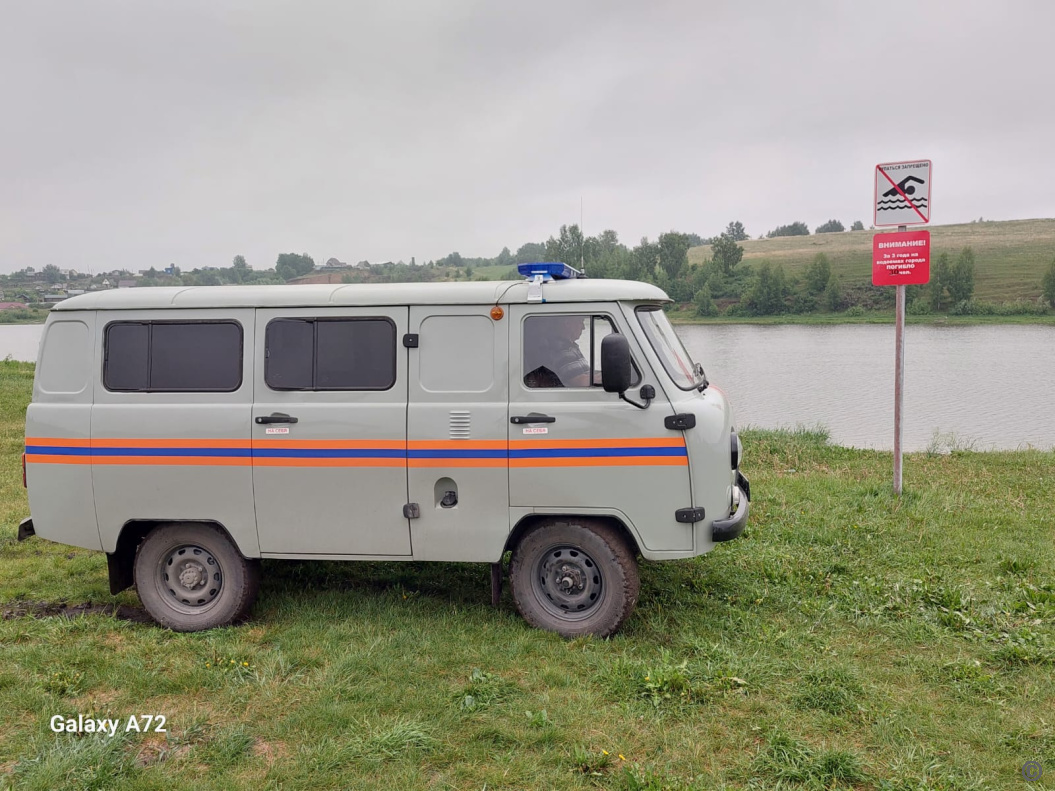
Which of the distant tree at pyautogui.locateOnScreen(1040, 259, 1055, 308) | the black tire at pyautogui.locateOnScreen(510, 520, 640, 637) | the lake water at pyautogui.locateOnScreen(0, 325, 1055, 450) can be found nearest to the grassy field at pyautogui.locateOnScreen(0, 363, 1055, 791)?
the black tire at pyautogui.locateOnScreen(510, 520, 640, 637)

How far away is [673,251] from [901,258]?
73.6 metres

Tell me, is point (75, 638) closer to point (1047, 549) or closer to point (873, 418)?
point (1047, 549)

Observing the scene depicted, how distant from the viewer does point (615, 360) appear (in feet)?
17.7

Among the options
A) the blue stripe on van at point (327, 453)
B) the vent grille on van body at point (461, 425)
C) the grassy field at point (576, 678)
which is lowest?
the grassy field at point (576, 678)

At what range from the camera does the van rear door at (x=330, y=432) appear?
19.4ft

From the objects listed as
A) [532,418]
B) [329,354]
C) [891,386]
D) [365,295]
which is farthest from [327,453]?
[891,386]

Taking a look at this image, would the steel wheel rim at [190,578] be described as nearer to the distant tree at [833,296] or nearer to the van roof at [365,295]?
the van roof at [365,295]

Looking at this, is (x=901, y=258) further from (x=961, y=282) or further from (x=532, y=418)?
(x=961, y=282)

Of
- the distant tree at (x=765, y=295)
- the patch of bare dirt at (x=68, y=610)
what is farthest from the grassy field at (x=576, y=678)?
the distant tree at (x=765, y=295)

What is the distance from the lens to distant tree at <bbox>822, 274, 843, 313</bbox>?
6906 centimetres

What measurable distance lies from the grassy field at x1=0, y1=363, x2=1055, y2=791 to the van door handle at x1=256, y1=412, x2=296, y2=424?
159 centimetres

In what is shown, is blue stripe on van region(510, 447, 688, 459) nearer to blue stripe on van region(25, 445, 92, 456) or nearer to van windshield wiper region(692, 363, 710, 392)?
van windshield wiper region(692, 363, 710, 392)

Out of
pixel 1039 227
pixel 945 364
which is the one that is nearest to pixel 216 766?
pixel 945 364

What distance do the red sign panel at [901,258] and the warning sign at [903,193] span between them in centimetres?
18
